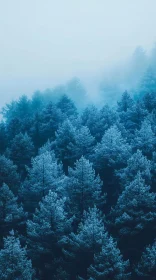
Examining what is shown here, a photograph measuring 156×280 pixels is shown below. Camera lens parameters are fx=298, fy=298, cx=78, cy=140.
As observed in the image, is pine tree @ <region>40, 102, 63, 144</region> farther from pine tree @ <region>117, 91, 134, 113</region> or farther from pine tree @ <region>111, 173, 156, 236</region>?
pine tree @ <region>111, 173, 156, 236</region>

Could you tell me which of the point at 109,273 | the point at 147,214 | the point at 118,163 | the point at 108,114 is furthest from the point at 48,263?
the point at 108,114

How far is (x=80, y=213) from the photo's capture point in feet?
83.8

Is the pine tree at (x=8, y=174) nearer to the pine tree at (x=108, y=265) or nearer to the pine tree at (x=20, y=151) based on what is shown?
the pine tree at (x=20, y=151)

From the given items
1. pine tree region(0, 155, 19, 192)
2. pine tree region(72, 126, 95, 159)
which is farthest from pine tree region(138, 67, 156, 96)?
pine tree region(0, 155, 19, 192)

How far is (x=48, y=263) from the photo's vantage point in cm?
2312

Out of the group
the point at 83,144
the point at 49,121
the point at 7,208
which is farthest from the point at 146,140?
the point at 7,208

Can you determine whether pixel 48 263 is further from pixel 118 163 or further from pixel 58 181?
pixel 118 163

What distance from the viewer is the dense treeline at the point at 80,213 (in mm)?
19188

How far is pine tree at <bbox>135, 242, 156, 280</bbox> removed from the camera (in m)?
19.0

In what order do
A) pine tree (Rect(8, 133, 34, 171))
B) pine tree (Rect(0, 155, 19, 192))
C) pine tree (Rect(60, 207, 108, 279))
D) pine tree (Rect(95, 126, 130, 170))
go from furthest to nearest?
pine tree (Rect(8, 133, 34, 171)) → pine tree (Rect(95, 126, 130, 170)) → pine tree (Rect(0, 155, 19, 192)) → pine tree (Rect(60, 207, 108, 279))

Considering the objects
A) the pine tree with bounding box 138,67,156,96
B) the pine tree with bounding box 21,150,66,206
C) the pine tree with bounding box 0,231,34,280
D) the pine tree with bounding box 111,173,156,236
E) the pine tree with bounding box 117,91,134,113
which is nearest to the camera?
the pine tree with bounding box 0,231,34,280

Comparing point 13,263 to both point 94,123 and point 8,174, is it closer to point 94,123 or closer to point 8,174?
point 8,174

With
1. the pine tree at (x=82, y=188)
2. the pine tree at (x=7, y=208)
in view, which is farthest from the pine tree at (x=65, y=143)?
the pine tree at (x=7, y=208)

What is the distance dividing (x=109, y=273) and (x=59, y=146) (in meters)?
18.1
